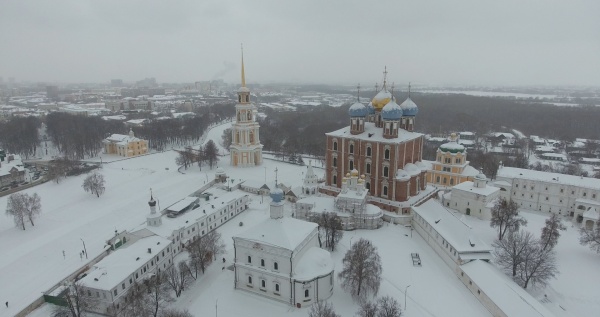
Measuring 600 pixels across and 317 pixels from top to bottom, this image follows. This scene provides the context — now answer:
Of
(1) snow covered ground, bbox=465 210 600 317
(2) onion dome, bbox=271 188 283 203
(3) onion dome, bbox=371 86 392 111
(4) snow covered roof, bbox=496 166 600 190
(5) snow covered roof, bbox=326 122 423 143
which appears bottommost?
(1) snow covered ground, bbox=465 210 600 317

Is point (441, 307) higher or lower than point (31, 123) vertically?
lower

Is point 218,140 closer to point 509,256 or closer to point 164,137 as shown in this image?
point 164,137

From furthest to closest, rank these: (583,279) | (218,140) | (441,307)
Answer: (218,140), (583,279), (441,307)

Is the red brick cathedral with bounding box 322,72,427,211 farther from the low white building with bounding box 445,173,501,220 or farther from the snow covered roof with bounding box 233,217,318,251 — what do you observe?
the snow covered roof with bounding box 233,217,318,251

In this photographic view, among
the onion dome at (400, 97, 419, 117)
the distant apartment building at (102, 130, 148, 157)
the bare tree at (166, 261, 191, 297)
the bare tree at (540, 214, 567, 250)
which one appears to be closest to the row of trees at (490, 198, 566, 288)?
the bare tree at (540, 214, 567, 250)

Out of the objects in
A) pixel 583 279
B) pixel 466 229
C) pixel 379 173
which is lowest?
pixel 583 279

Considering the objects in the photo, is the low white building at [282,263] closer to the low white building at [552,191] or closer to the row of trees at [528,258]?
the row of trees at [528,258]

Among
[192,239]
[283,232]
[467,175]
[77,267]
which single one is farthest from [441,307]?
[77,267]
